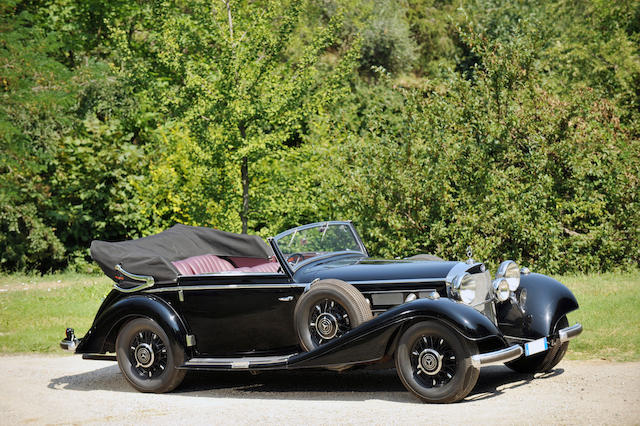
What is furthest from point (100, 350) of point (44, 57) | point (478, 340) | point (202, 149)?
point (44, 57)

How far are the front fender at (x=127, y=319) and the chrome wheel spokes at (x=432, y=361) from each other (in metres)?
2.38

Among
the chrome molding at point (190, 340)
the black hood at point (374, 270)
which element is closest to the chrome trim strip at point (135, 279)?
the chrome molding at point (190, 340)

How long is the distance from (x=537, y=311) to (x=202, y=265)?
355 centimetres

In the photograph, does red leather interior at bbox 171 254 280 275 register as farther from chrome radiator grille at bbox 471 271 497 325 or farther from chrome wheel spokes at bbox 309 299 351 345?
chrome radiator grille at bbox 471 271 497 325

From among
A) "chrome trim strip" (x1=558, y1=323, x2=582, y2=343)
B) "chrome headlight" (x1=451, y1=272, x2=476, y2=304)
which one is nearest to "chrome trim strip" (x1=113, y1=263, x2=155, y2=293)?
"chrome headlight" (x1=451, y1=272, x2=476, y2=304)

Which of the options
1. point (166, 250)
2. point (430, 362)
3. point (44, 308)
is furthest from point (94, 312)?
point (430, 362)

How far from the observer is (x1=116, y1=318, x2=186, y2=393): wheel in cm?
747

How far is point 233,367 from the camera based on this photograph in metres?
7.09

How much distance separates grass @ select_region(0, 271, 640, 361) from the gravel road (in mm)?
854

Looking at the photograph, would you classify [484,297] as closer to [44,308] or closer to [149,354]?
[149,354]

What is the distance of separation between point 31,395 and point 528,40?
10790 mm

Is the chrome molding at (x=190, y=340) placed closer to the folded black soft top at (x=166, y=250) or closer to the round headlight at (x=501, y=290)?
the folded black soft top at (x=166, y=250)

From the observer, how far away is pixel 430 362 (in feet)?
20.8

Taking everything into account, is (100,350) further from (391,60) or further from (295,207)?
(391,60)
